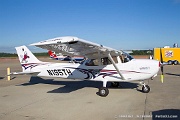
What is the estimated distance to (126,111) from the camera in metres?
6.27

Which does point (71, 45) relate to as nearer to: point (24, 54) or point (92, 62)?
point (92, 62)

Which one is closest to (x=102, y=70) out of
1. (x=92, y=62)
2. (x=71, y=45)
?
(x=92, y=62)

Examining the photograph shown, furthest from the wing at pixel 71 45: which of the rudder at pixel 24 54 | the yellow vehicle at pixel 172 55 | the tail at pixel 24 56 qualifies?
the yellow vehicle at pixel 172 55

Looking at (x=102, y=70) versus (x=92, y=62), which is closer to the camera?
(x=102, y=70)

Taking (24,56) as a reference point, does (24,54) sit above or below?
above

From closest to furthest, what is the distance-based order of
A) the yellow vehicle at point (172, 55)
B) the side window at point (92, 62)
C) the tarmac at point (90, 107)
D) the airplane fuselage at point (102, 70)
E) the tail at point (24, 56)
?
1. the tarmac at point (90, 107)
2. the airplane fuselage at point (102, 70)
3. the side window at point (92, 62)
4. the tail at point (24, 56)
5. the yellow vehicle at point (172, 55)

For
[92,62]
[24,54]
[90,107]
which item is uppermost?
[24,54]

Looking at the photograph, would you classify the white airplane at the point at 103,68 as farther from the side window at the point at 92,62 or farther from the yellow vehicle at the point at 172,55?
the yellow vehicle at the point at 172,55

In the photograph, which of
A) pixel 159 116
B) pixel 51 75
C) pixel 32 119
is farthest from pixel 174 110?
pixel 51 75

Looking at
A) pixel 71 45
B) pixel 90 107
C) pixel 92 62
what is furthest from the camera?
pixel 92 62

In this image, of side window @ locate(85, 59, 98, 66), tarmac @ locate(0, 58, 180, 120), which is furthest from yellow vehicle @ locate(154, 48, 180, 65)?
tarmac @ locate(0, 58, 180, 120)

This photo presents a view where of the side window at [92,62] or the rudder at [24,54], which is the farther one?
the rudder at [24,54]

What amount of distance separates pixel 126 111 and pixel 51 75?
5.64 m

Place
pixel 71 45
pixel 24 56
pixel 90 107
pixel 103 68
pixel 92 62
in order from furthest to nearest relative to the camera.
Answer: pixel 24 56 → pixel 92 62 → pixel 103 68 → pixel 71 45 → pixel 90 107
